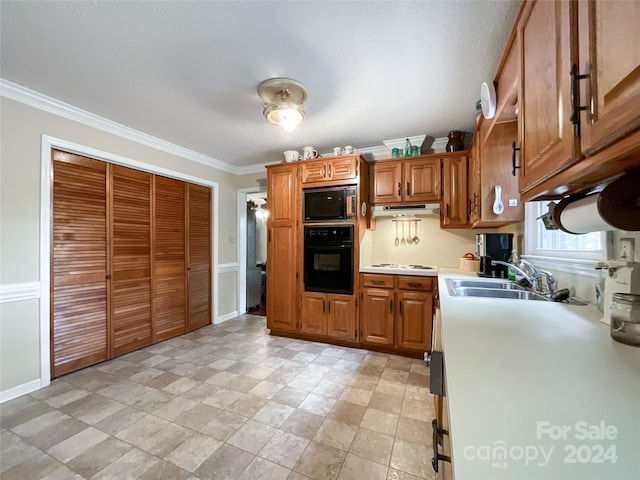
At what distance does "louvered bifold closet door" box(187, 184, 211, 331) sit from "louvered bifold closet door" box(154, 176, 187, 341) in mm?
109

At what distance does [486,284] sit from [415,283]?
78 cm

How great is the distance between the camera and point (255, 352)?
2.92 metres

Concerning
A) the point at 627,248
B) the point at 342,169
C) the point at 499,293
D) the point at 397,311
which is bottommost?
the point at 397,311

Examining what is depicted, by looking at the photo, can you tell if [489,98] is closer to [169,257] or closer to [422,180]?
[422,180]

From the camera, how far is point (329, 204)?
10.2 feet

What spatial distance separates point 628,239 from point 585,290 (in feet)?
1.53

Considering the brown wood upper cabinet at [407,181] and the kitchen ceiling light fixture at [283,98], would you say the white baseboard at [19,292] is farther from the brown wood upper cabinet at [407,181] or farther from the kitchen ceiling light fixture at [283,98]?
the brown wood upper cabinet at [407,181]

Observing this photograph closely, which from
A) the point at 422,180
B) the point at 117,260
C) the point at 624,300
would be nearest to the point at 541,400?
the point at 624,300

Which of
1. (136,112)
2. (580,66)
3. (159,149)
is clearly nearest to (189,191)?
(159,149)

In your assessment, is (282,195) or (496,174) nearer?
(496,174)

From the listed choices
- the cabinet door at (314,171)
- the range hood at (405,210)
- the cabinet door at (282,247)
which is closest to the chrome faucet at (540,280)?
the range hood at (405,210)

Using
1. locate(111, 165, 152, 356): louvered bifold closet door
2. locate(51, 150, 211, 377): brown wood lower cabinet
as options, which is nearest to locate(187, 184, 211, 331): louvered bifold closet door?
locate(51, 150, 211, 377): brown wood lower cabinet

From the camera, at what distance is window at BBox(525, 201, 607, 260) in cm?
139

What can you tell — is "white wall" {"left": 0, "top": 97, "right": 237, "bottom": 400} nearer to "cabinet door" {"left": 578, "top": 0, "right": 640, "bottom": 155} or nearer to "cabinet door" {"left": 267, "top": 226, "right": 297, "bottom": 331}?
"cabinet door" {"left": 267, "top": 226, "right": 297, "bottom": 331}
